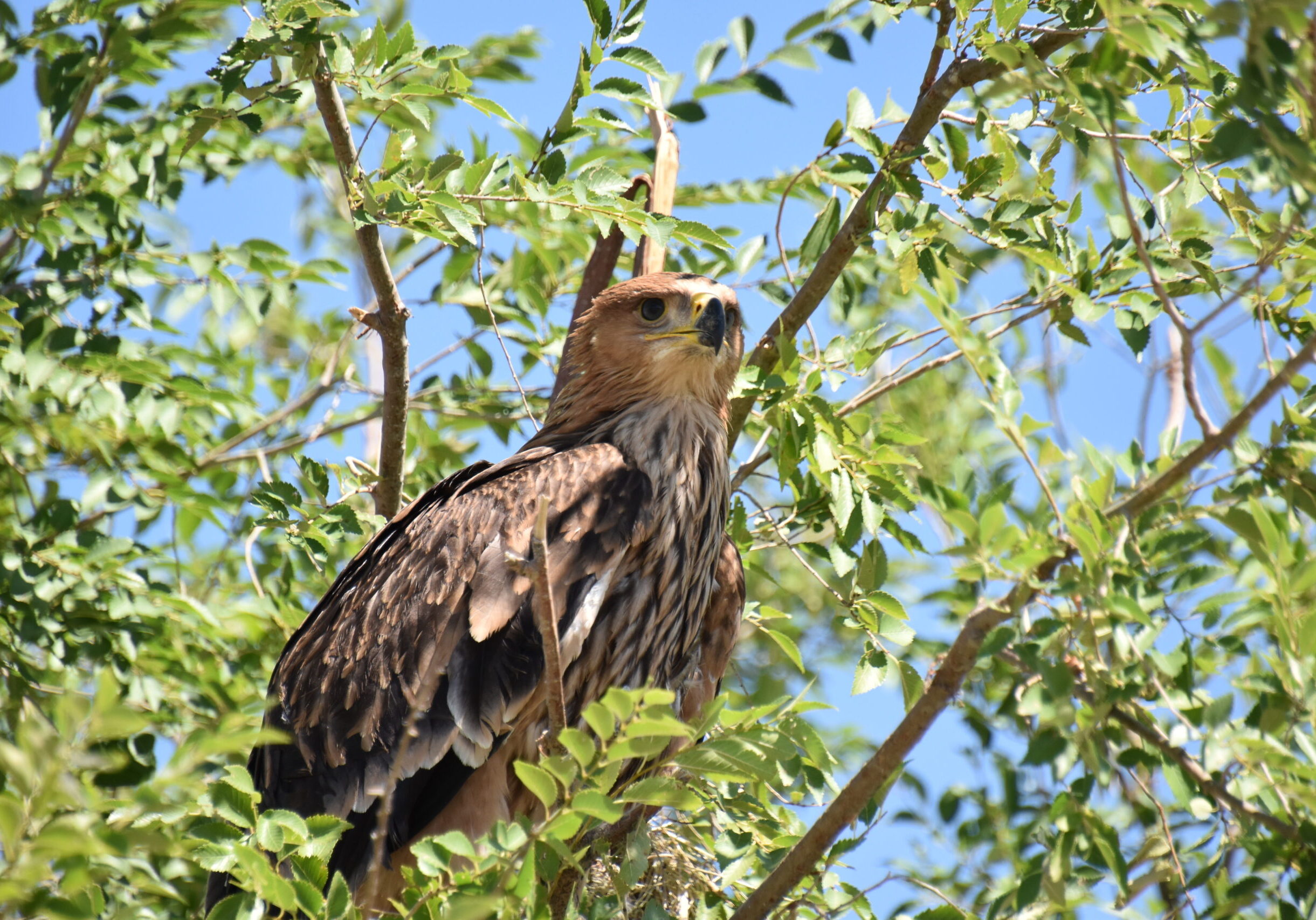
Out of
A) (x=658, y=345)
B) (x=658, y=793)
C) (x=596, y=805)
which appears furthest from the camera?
(x=658, y=345)

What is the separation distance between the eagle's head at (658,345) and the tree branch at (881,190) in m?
0.36

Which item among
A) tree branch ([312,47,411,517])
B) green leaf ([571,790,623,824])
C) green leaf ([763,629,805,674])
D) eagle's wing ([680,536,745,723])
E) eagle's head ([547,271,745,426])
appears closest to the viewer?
green leaf ([571,790,623,824])

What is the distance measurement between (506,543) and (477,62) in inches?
94.1

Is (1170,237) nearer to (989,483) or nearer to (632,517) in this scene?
(989,483)

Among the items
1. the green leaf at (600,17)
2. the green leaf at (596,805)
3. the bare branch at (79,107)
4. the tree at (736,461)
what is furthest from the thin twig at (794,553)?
the bare branch at (79,107)

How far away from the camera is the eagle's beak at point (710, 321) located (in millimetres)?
4016

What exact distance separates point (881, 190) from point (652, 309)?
1.10m

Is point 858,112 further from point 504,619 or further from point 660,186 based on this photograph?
point 504,619

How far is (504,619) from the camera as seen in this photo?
337 centimetres

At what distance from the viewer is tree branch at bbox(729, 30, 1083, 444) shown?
3152 millimetres

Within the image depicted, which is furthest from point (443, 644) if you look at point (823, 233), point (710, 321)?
point (823, 233)

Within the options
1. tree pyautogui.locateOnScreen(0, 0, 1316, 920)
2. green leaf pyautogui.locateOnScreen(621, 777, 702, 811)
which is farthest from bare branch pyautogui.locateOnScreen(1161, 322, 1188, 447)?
green leaf pyautogui.locateOnScreen(621, 777, 702, 811)

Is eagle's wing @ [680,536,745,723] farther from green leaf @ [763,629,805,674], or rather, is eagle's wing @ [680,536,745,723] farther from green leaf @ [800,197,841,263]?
green leaf @ [800,197,841,263]

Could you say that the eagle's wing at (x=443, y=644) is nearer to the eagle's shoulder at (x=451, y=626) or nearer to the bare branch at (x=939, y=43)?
the eagle's shoulder at (x=451, y=626)
